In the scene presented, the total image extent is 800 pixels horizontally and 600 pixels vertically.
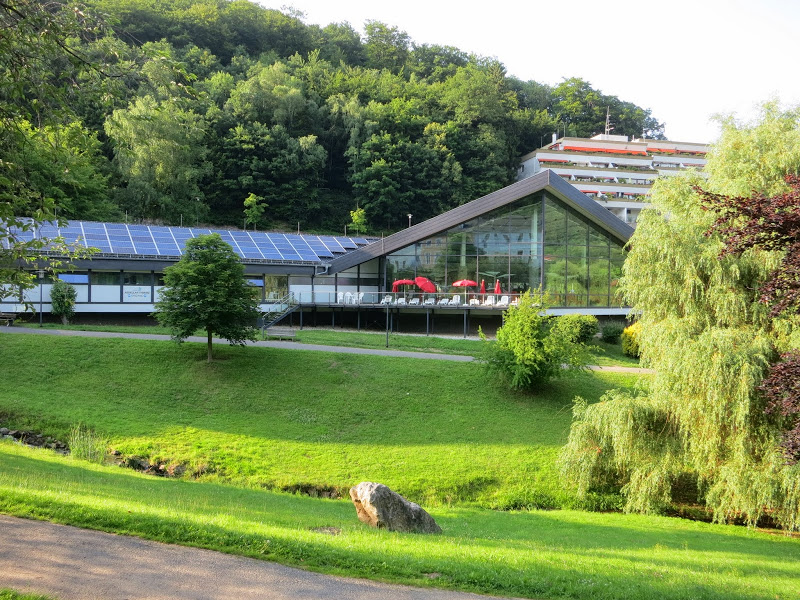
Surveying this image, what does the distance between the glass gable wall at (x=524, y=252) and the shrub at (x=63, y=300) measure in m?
17.2

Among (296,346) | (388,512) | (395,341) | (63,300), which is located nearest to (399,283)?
(395,341)

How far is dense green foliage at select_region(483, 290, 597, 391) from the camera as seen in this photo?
72.4 ft

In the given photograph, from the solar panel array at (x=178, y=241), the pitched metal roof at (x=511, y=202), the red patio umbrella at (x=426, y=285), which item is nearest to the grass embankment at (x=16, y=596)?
the solar panel array at (x=178, y=241)

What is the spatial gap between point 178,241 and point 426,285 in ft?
45.9

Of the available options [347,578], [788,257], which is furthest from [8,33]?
[788,257]

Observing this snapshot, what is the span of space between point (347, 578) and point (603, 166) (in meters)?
67.4

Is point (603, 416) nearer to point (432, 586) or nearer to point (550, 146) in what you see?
point (432, 586)

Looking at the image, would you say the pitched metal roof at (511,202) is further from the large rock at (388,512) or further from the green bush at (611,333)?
the large rock at (388,512)

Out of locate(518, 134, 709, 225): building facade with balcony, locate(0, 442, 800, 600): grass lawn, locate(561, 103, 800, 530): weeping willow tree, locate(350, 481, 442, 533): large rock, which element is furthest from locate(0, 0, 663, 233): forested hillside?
locate(350, 481, 442, 533): large rock

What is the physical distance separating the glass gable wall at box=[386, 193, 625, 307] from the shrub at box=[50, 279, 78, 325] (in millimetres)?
17175

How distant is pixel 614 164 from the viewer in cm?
7000

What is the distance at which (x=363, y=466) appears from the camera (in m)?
17.1

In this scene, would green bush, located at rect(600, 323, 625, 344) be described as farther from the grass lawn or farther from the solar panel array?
the grass lawn

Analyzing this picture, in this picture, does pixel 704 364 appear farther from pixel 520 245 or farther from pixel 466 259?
pixel 466 259
